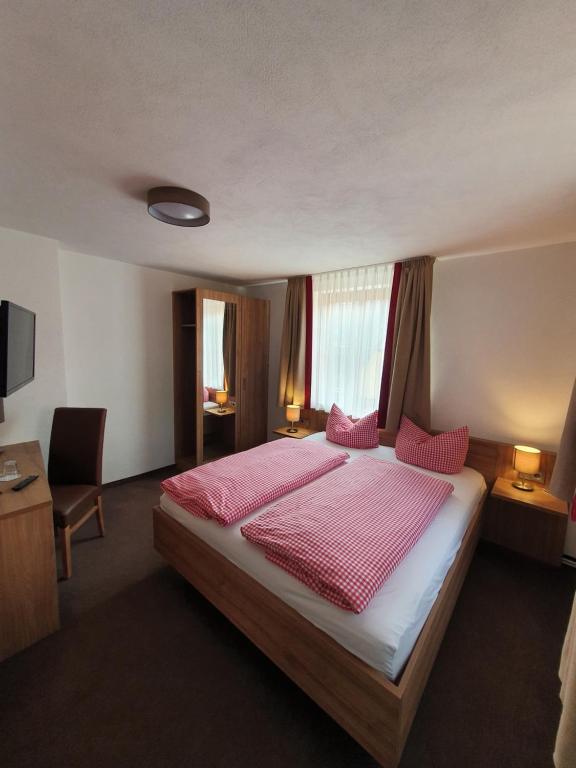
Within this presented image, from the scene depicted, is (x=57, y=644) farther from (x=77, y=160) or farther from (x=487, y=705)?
(x=77, y=160)

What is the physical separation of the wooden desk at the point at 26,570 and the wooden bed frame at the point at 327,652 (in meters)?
0.64

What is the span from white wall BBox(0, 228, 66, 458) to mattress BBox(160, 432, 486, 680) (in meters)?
1.60

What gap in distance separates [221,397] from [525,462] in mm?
3045

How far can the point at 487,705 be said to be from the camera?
1.37 meters

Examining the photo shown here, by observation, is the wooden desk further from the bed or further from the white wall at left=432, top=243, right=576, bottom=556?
the white wall at left=432, top=243, right=576, bottom=556

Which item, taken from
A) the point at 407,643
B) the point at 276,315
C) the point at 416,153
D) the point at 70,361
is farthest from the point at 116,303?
the point at 407,643

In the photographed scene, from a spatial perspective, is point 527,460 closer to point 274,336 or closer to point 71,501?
point 274,336

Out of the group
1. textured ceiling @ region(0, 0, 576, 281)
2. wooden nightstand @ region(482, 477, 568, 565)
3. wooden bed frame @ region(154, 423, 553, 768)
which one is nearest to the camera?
textured ceiling @ region(0, 0, 576, 281)

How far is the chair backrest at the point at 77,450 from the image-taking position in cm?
237

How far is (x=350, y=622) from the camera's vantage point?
3.73 ft

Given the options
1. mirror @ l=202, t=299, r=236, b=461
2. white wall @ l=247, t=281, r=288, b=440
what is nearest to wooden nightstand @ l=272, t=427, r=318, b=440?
white wall @ l=247, t=281, r=288, b=440

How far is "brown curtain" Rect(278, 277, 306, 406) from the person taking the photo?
143 inches

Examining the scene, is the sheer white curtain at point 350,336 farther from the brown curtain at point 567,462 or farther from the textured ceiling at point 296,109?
the brown curtain at point 567,462

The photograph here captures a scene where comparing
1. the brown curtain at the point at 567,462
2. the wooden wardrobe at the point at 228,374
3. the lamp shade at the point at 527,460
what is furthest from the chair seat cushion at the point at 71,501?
the lamp shade at the point at 527,460
